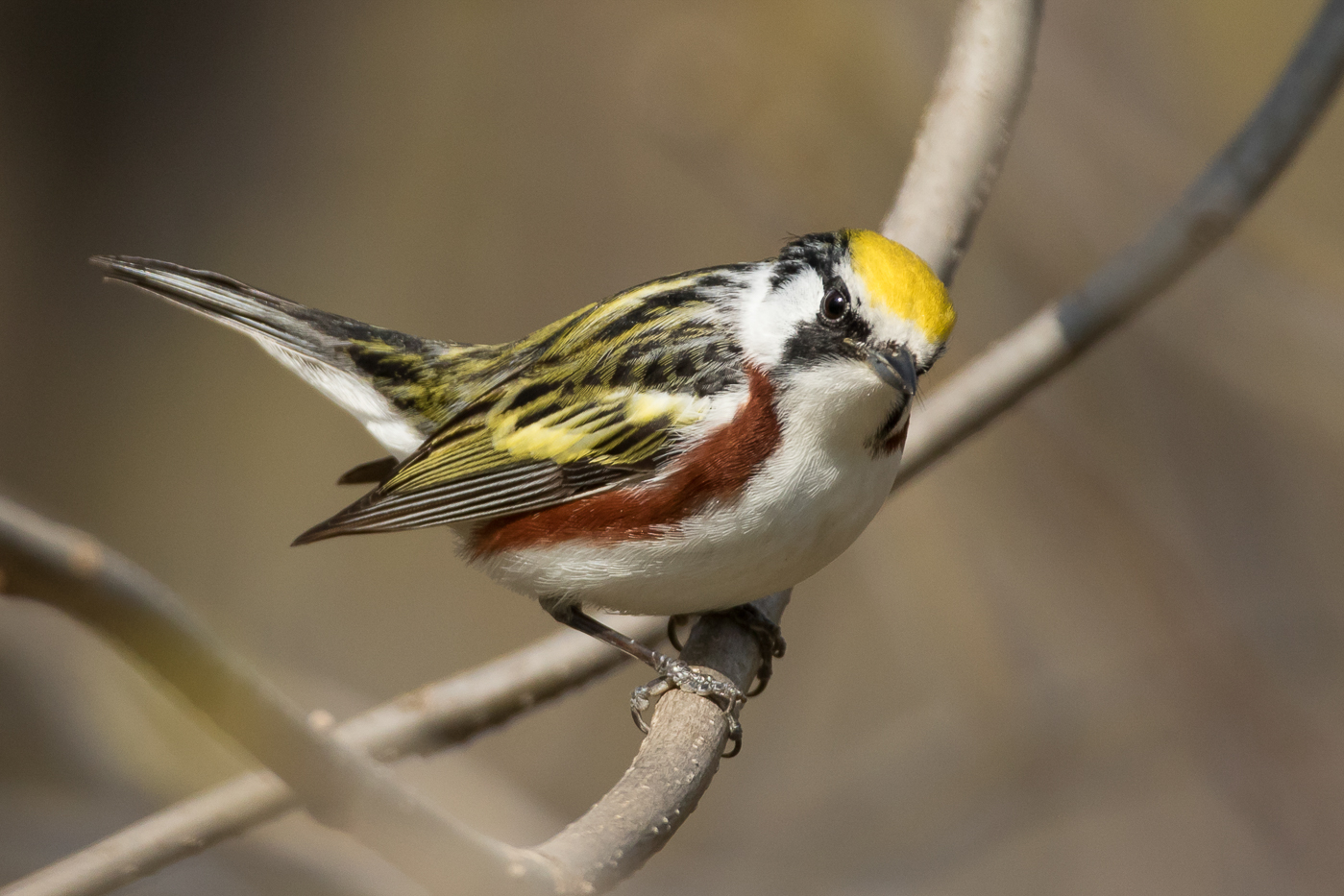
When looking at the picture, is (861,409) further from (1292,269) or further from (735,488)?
(1292,269)

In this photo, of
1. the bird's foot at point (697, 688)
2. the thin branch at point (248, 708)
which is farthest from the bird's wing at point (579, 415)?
the thin branch at point (248, 708)

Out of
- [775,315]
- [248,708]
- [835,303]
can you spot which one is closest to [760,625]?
[775,315]

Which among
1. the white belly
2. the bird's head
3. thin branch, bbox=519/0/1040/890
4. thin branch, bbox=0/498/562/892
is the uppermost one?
thin branch, bbox=519/0/1040/890

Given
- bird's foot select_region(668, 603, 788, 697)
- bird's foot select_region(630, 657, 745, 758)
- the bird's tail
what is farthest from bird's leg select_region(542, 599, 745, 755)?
the bird's tail

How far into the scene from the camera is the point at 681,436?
3324 millimetres

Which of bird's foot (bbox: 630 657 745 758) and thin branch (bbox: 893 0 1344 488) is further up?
thin branch (bbox: 893 0 1344 488)

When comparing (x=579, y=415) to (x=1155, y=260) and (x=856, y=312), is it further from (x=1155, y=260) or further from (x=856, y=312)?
(x=1155, y=260)

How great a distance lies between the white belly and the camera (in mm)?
3137

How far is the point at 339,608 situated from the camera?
854cm

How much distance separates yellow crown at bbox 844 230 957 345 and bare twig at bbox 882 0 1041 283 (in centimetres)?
72

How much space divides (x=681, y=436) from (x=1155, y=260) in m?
1.45

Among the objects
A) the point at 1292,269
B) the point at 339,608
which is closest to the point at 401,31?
the point at 339,608

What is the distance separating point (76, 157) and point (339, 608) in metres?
3.33

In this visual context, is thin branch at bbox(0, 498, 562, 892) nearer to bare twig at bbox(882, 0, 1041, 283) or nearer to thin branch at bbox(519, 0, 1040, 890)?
thin branch at bbox(519, 0, 1040, 890)
